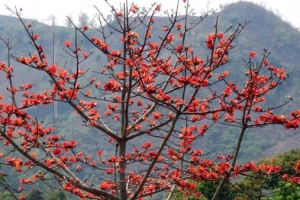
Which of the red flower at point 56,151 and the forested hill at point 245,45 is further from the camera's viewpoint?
the forested hill at point 245,45

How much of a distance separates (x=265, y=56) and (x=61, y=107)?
5681cm

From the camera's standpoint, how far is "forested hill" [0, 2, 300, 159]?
2110 inches

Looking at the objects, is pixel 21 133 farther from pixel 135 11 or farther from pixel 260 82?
pixel 260 82

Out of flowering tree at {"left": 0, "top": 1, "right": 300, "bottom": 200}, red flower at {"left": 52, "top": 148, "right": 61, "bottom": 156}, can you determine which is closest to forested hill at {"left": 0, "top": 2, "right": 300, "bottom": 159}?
flowering tree at {"left": 0, "top": 1, "right": 300, "bottom": 200}

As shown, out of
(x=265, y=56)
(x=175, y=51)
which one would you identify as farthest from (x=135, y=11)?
(x=265, y=56)

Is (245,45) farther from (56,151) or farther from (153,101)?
(153,101)

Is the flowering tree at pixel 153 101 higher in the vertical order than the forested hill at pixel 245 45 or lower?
higher

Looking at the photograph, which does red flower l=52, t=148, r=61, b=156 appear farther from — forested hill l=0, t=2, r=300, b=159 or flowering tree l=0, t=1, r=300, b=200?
forested hill l=0, t=2, r=300, b=159

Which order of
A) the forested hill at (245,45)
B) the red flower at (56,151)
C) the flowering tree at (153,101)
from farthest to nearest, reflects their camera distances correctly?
the forested hill at (245,45), the red flower at (56,151), the flowering tree at (153,101)

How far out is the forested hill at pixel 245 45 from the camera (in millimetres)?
53594

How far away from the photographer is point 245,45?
67938mm

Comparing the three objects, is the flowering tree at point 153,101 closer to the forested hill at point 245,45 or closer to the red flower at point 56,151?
the red flower at point 56,151

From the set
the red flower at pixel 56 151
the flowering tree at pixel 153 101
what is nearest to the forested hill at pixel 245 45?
the flowering tree at pixel 153 101

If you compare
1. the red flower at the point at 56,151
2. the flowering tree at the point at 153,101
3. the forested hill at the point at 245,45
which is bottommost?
the forested hill at the point at 245,45
